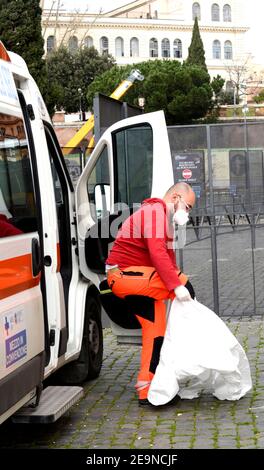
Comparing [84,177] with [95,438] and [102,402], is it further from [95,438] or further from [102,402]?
[95,438]

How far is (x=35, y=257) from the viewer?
595 cm

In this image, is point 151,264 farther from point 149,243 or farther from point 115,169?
point 115,169

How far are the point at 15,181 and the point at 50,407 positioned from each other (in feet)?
5.19

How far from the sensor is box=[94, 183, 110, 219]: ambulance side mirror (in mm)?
8555

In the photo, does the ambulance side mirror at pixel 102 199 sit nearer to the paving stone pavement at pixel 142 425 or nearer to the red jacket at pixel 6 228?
the paving stone pavement at pixel 142 425

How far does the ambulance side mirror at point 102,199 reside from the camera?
856 cm

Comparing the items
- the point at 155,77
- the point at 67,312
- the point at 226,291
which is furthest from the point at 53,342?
the point at 155,77

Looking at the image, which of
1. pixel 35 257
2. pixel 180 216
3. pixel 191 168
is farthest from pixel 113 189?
pixel 191 168

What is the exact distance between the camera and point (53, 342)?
666cm

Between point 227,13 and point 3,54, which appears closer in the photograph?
point 3,54

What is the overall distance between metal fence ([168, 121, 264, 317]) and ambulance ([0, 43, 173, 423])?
251 cm

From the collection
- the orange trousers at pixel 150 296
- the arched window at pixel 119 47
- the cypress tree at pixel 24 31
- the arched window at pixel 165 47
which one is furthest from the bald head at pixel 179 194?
the arched window at pixel 165 47

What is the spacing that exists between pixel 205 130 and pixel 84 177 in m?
4.07

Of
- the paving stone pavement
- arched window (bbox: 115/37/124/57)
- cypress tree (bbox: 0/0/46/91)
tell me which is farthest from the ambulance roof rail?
arched window (bbox: 115/37/124/57)
